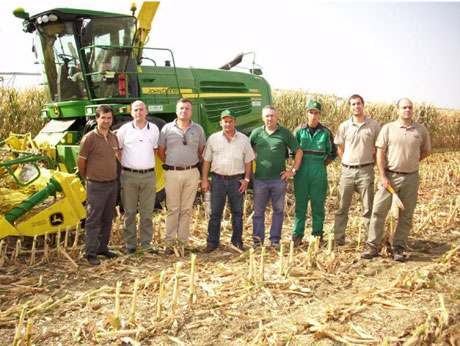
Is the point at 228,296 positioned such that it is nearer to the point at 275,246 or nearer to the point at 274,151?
the point at 275,246

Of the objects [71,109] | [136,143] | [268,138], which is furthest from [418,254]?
[71,109]

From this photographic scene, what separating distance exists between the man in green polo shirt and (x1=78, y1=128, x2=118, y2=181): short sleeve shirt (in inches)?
63.9

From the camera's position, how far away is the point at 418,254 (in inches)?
195

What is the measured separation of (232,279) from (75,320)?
1.34 meters

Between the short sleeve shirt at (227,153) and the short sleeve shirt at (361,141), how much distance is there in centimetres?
112

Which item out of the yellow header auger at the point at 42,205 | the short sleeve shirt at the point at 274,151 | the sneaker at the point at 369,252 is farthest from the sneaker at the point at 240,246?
the yellow header auger at the point at 42,205

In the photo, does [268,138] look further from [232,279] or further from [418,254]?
[418,254]

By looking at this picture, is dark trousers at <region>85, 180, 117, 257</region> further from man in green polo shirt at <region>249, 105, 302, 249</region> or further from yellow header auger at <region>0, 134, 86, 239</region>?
man in green polo shirt at <region>249, 105, 302, 249</region>

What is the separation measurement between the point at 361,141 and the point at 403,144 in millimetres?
429

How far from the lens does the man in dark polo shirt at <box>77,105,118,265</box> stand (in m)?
4.46

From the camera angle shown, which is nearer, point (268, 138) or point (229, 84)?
point (268, 138)

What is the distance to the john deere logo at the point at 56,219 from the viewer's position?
4.73m

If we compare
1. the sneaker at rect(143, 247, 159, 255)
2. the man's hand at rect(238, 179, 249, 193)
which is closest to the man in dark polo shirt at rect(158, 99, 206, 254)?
the sneaker at rect(143, 247, 159, 255)

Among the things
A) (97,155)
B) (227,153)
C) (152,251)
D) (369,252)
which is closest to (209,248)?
(152,251)
